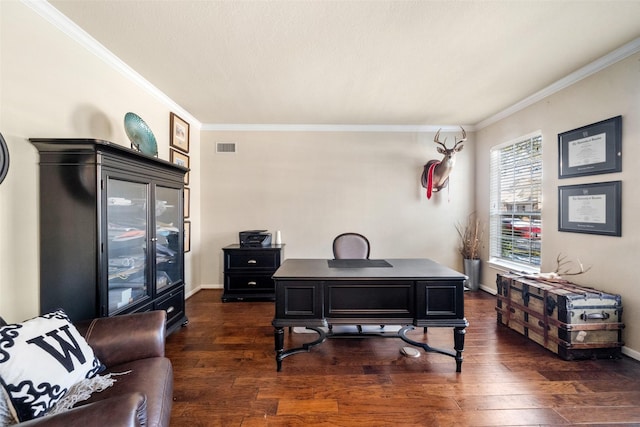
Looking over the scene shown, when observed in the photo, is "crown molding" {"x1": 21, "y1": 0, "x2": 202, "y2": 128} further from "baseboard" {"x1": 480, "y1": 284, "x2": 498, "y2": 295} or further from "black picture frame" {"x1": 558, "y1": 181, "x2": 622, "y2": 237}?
"baseboard" {"x1": 480, "y1": 284, "x2": 498, "y2": 295}

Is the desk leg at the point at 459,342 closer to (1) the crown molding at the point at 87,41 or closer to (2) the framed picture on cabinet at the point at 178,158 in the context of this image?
(2) the framed picture on cabinet at the point at 178,158

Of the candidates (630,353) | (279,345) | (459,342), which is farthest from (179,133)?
(630,353)

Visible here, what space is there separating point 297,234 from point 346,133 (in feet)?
5.99

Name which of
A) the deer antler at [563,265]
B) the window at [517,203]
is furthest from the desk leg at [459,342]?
the window at [517,203]

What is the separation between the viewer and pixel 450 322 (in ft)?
6.68

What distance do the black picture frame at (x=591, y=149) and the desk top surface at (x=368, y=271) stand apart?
176 cm

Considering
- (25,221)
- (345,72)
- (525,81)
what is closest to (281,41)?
(345,72)

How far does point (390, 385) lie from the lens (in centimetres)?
191

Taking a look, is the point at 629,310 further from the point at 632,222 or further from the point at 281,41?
the point at 281,41

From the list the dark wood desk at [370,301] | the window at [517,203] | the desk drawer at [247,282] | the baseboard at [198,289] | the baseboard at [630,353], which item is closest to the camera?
the dark wood desk at [370,301]

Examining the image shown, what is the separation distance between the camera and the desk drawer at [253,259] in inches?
148

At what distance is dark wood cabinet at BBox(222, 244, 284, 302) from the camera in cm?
373

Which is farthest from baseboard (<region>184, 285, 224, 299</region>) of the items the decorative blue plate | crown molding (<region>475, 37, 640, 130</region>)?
crown molding (<region>475, 37, 640, 130</region>)

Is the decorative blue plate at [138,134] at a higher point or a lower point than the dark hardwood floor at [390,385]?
higher
